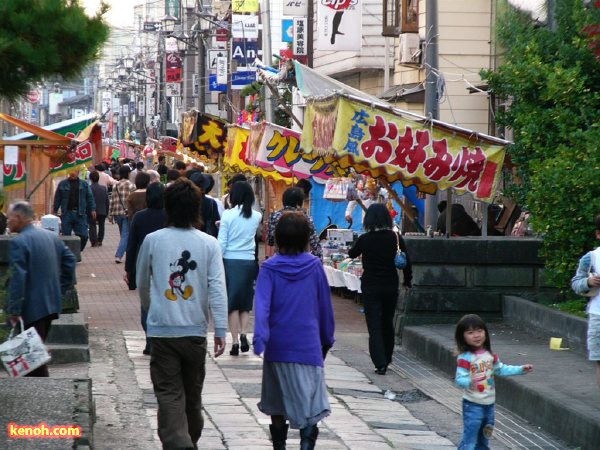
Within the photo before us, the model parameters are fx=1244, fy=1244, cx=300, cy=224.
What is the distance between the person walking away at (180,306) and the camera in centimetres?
769

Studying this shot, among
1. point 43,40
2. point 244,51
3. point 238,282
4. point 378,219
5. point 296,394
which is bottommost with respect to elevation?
point 296,394

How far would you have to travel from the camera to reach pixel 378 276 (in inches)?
484

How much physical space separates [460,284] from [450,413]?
3.86m

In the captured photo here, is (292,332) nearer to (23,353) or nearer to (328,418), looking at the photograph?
(23,353)

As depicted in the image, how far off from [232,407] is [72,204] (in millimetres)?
13823

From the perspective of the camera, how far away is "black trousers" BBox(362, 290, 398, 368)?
12.2 metres

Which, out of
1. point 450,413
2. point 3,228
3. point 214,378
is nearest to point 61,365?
point 214,378

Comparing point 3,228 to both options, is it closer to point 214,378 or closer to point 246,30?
point 214,378

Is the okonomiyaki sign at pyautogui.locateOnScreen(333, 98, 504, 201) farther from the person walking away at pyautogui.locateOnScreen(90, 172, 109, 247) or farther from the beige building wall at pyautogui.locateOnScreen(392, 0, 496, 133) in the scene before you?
the person walking away at pyautogui.locateOnScreen(90, 172, 109, 247)

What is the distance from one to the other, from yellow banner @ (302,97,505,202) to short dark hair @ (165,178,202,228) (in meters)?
6.24

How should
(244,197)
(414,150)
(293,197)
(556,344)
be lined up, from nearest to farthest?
(556,344), (244,197), (293,197), (414,150)

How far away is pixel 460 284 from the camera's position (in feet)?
46.9

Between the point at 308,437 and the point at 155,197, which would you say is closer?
the point at 308,437

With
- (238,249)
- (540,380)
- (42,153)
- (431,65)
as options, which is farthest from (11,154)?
(540,380)
